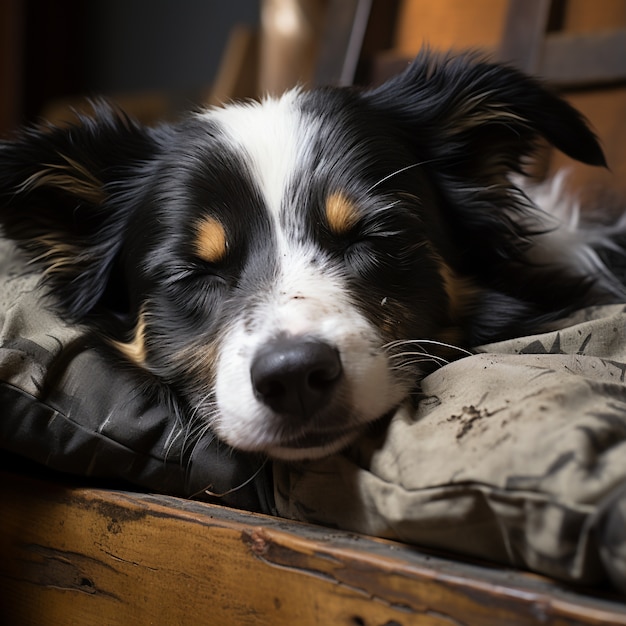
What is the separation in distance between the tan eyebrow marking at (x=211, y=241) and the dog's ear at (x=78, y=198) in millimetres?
275

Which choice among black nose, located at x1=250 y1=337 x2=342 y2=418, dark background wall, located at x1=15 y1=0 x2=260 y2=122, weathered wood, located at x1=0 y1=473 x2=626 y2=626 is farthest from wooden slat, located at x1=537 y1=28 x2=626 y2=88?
dark background wall, located at x1=15 y1=0 x2=260 y2=122

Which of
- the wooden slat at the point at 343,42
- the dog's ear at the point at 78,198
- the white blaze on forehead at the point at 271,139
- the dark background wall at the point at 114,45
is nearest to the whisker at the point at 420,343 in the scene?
the white blaze on forehead at the point at 271,139

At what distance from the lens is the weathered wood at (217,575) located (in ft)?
2.60

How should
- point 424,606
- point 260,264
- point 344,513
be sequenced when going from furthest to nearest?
point 260,264, point 344,513, point 424,606

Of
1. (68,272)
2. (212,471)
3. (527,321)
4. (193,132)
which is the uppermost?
(193,132)

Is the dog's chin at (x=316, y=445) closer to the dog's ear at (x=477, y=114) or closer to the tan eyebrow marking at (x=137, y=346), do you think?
the tan eyebrow marking at (x=137, y=346)

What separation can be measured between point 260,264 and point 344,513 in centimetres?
46

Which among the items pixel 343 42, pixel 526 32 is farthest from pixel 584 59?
pixel 343 42

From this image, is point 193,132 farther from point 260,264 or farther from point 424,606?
point 424,606

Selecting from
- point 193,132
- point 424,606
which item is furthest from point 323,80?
point 424,606

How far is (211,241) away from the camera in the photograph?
1391 mm

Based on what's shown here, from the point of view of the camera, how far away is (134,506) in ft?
3.85

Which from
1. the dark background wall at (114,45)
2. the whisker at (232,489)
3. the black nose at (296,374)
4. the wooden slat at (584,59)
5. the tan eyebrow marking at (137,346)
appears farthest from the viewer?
the dark background wall at (114,45)

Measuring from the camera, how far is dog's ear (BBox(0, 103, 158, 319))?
1614mm
